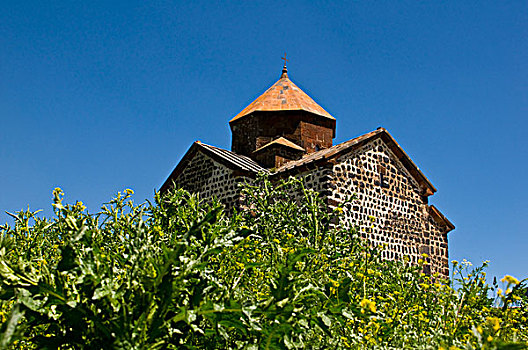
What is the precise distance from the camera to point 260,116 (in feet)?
57.8

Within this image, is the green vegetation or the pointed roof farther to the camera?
the pointed roof

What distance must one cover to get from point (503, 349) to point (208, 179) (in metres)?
13.7

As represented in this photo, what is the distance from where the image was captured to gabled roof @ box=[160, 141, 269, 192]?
14086 mm

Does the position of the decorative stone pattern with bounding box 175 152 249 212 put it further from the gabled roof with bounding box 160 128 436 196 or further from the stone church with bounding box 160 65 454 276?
the gabled roof with bounding box 160 128 436 196

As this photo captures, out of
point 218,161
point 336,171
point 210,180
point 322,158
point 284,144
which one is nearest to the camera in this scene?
point 322,158

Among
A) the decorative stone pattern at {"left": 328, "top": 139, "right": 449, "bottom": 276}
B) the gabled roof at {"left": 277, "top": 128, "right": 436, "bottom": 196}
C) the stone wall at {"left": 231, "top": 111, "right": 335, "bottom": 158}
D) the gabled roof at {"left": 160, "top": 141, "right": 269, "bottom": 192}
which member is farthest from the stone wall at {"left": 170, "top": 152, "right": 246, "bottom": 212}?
the decorative stone pattern at {"left": 328, "top": 139, "right": 449, "bottom": 276}

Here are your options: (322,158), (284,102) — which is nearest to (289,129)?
(284,102)

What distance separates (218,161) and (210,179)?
63 cm

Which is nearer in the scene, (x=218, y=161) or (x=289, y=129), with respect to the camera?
(x=218, y=161)

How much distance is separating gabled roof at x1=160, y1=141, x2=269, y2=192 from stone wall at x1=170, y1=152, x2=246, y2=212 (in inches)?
5.1

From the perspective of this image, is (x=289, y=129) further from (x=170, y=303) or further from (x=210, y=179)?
(x=170, y=303)

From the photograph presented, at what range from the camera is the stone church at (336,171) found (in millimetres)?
12906

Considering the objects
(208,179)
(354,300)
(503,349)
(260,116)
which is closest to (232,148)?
(260,116)

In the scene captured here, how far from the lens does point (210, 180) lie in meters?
15.0
